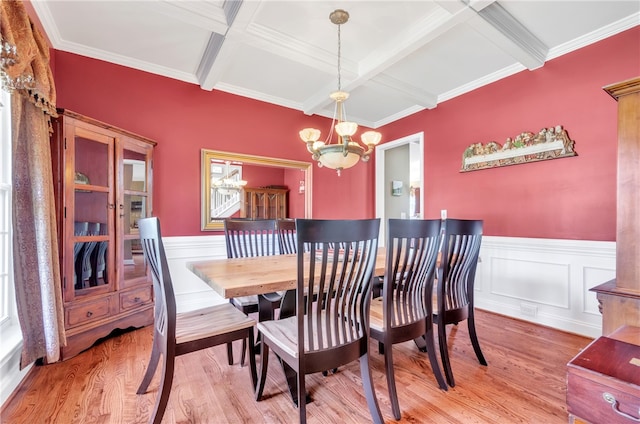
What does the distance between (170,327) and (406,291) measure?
126 cm

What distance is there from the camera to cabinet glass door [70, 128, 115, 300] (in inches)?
82.8

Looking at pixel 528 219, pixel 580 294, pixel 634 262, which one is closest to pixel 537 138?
pixel 528 219

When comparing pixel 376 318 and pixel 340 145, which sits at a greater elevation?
pixel 340 145

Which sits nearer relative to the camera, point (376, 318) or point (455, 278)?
point (376, 318)

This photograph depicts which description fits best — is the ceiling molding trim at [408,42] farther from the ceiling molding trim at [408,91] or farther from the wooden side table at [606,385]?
the wooden side table at [606,385]

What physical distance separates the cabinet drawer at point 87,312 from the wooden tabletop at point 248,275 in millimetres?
1053

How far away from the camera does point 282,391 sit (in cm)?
171

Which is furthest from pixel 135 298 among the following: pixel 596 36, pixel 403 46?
pixel 596 36

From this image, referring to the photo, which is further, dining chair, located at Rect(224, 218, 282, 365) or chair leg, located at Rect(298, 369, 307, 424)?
dining chair, located at Rect(224, 218, 282, 365)

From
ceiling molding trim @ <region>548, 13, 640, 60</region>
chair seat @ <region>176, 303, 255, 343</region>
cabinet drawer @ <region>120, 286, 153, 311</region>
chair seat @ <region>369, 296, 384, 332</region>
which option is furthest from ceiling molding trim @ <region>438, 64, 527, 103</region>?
cabinet drawer @ <region>120, 286, 153, 311</region>

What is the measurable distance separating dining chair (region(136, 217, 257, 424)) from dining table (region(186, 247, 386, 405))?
0.21 meters

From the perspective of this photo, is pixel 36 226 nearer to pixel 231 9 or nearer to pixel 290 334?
pixel 290 334

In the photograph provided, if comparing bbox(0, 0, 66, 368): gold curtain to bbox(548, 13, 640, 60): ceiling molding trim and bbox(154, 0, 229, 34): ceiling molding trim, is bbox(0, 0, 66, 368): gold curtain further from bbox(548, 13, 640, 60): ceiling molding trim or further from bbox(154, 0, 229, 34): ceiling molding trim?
bbox(548, 13, 640, 60): ceiling molding trim

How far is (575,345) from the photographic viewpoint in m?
2.29
